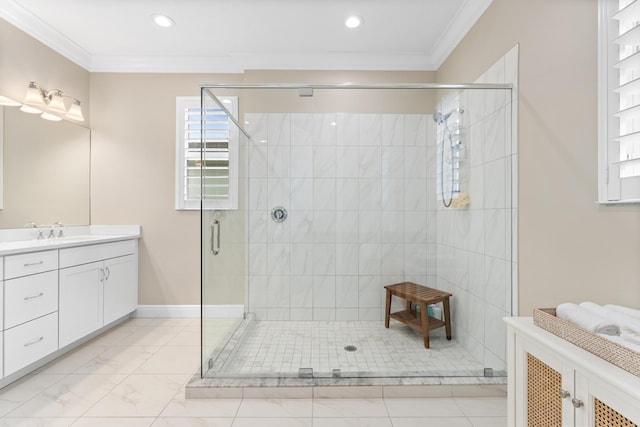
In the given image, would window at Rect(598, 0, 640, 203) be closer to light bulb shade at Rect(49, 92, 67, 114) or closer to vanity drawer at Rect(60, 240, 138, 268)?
vanity drawer at Rect(60, 240, 138, 268)

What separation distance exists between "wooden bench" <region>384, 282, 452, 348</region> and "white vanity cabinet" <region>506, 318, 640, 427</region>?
95cm

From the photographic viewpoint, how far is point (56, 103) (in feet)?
8.84

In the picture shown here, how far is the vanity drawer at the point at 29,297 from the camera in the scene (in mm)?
1803

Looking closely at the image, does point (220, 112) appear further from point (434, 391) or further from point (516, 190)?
point (434, 391)

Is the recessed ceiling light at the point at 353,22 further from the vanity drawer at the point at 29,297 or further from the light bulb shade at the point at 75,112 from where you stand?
the vanity drawer at the point at 29,297

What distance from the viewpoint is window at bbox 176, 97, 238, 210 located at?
2098 mm

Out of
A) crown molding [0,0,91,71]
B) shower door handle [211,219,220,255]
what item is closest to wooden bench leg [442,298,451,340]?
shower door handle [211,219,220,255]

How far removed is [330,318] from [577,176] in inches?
68.4

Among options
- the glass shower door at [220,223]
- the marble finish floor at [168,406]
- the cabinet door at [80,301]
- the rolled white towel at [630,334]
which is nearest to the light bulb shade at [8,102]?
→ the cabinet door at [80,301]

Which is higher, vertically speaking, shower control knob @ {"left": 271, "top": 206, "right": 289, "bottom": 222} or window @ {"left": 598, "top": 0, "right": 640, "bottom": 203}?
window @ {"left": 598, "top": 0, "right": 640, "bottom": 203}

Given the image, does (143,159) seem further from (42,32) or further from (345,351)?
(345,351)

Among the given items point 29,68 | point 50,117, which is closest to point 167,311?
point 50,117

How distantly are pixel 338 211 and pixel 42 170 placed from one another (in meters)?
2.57

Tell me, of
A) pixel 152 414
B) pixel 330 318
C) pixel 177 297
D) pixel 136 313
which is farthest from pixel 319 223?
pixel 136 313
